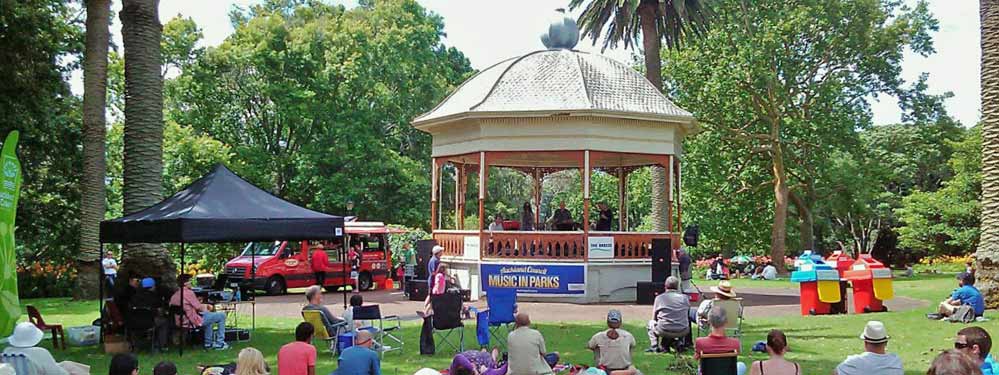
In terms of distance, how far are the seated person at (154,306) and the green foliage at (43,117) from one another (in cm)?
1059

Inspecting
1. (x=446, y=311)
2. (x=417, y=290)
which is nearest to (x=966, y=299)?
(x=446, y=311)

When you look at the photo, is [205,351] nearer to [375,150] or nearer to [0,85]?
[0,85]

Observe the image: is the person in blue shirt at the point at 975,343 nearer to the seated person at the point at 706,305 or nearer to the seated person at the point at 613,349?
the seated person at the point at 613,349

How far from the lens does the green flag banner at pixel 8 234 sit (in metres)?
10.2

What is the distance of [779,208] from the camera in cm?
3675

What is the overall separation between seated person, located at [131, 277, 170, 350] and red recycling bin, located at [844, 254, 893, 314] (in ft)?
41.1

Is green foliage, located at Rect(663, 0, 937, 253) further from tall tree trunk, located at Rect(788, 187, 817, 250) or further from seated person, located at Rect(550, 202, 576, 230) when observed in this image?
seated person, located at Rect(550, 202, 576, 230)

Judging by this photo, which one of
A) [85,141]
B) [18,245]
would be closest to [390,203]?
[18,245]

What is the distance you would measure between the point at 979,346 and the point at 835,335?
311 inches

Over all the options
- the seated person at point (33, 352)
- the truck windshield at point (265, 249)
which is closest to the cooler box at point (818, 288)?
the seated person at point (33, 352)

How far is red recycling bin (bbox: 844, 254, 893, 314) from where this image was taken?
58.3 ft

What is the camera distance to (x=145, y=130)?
1530 cm

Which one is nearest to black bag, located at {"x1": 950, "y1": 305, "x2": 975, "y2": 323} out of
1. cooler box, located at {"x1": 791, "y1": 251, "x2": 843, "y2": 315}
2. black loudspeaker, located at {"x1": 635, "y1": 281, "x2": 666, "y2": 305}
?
cooler box, located at {"x1": 791, "y1": 251, "x2": 843, "y2": 315}

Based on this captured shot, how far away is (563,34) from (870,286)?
11.6 metres
